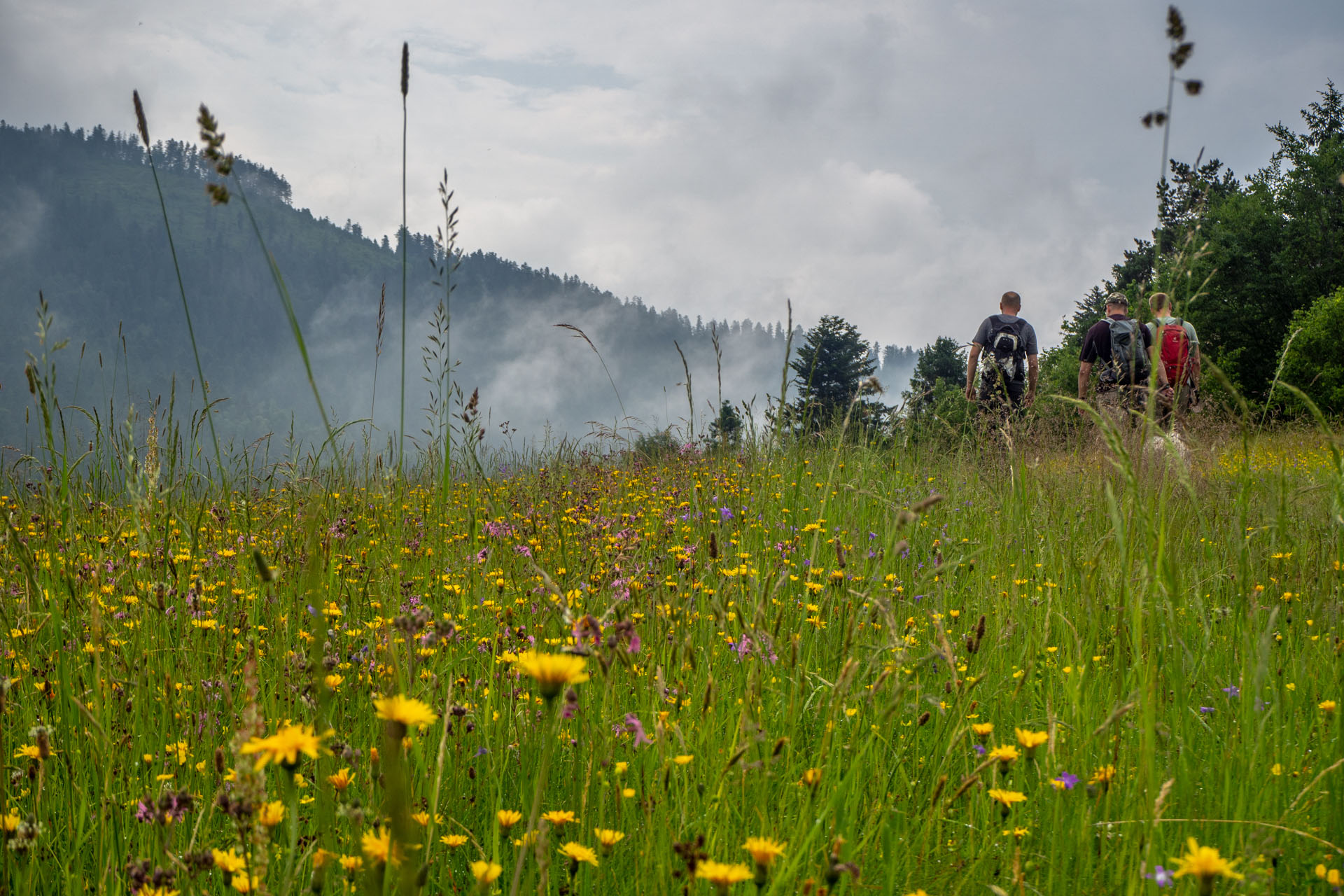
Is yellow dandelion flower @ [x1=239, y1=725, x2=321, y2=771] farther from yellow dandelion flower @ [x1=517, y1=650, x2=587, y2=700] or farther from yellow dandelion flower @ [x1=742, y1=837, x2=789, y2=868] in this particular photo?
yellow dandelion flower @ [x1=742, y1=837, x2=789, y2=868]

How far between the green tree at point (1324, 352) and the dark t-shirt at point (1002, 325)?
18.5 meters

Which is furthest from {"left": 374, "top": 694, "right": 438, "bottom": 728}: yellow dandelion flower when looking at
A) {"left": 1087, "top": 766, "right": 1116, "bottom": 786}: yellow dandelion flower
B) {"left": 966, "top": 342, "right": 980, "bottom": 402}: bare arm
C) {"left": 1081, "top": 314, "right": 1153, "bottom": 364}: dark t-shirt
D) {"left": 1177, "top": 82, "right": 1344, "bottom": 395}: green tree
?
{"left": 1177, "top": 82, "right": 1344, "bottom": 395}: green tree

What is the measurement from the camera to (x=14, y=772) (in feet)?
4.76

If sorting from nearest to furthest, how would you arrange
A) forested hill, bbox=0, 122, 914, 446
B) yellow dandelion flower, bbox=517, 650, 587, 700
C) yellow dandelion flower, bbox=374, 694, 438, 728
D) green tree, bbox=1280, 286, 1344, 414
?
1. yellow dandelion flower, bbox=374, 694, 438, 728
2. yellow dandelion flower, bbox=517, 650, 587, 700
3. green tree, bbox=1280, 286, 1344, 414
4. forested hill, bbox=0, 122, 914, 446

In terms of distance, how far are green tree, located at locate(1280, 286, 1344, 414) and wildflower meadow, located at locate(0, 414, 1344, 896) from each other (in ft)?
80.2

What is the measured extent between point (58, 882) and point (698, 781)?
121 centimetres

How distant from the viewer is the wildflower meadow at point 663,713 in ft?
3.63

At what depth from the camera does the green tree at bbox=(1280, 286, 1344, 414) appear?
21484mm

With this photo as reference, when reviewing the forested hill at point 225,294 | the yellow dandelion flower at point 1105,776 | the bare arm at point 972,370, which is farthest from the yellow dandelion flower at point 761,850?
the forested hill at point 225,294

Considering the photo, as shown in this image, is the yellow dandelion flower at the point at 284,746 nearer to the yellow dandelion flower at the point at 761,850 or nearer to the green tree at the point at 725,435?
the yellow dandelion flower at the point at 761,850

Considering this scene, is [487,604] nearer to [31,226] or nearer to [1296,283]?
[1296,283]

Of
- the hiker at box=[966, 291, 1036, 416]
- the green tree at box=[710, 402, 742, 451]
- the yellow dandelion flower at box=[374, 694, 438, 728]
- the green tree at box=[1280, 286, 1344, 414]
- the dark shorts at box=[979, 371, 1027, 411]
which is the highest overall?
the green tree at box=[1280, 286, 1344, 414]

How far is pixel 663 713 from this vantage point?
4.21 feet

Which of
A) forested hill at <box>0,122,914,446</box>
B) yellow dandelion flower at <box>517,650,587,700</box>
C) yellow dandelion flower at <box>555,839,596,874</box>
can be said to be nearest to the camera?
yellow dandelion flower at <box>517,650,587,700</box>
